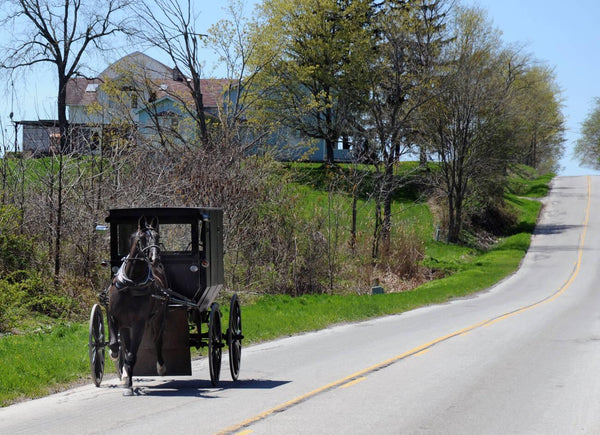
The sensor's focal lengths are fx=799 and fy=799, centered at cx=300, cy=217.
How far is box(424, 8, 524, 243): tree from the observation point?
50.0 m

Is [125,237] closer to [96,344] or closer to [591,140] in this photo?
[96,344]

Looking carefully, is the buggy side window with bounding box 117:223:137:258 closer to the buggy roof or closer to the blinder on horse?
the buggy roof

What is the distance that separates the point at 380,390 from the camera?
1065cm

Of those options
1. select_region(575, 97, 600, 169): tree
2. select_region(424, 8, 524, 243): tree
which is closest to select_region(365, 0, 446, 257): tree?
select_region(424, 8, 524, 243): tree

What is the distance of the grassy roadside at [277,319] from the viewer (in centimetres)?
1116

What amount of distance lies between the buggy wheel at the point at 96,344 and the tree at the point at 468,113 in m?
40.1

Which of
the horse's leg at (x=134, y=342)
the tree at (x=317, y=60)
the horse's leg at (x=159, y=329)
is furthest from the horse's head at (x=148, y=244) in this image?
the tree at (x=317, y=60)

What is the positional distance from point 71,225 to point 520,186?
69224mm

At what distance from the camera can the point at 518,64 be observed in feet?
201

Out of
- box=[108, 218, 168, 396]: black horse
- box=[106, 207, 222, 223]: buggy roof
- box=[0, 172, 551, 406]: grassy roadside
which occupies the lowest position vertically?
box=[0, 172, 551, 406]: grassy roadside

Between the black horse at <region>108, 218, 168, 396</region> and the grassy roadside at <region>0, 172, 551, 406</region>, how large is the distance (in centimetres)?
145

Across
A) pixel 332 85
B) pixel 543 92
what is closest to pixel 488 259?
pixel 332 85

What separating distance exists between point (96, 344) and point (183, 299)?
126 cm

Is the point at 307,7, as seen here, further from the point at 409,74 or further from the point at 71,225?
the point at 71,225
